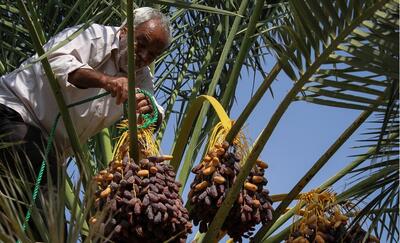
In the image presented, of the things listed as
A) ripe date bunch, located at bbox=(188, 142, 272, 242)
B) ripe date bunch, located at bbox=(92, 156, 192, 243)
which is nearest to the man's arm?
ripe date bunch, located at bbox=(92, 156, 192, 243)

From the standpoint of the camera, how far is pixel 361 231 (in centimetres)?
317

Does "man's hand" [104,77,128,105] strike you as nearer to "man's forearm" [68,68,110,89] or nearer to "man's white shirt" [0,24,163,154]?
"man's forearm" [68,68,110,89]

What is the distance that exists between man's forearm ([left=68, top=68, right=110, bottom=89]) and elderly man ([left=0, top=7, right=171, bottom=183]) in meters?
0.06

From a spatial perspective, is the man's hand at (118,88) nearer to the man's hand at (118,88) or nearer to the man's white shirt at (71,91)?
the man's hand at (118,88)

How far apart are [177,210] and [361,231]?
640mm

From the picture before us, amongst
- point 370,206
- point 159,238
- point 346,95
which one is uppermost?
point 346,95

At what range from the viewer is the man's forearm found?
10.9 feet

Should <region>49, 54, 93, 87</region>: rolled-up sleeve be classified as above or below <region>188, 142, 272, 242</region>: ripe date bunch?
above

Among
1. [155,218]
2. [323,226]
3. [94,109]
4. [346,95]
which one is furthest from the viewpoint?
[94,109]

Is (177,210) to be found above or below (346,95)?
below

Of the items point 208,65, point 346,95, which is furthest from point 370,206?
point 208,65

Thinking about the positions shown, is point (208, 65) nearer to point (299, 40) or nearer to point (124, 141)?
point (124, 141)

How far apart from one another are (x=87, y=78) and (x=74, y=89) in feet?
1.01

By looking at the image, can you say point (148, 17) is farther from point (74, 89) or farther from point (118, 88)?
point (118, 88)
